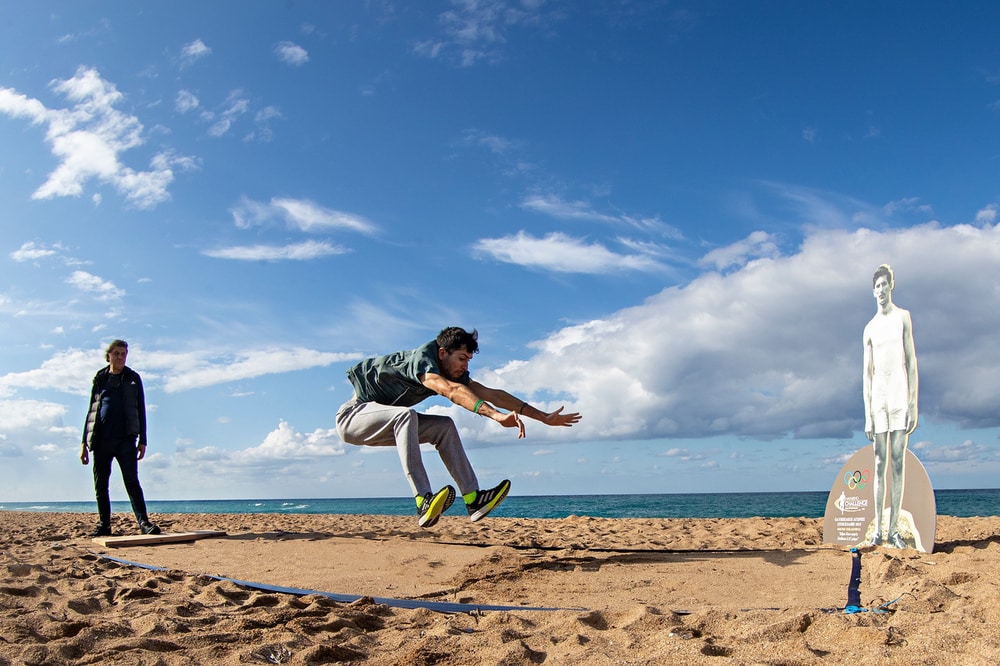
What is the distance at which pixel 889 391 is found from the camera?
6852 mm

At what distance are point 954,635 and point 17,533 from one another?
10.5 metres

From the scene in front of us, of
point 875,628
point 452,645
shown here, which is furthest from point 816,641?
point 452,645

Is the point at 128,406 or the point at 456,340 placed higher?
the point at 456,340

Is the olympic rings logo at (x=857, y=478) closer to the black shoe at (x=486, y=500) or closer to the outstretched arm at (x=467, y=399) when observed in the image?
the black shoe at (x=486, y=500)

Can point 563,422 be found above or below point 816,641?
above

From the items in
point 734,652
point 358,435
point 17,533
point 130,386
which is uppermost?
point 130,386

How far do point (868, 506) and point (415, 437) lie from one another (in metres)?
4.79

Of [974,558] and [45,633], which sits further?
[974,558]

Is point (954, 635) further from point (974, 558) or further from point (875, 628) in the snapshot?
point (974, 558)

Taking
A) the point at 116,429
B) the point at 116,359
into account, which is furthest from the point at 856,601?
the point at 116,359

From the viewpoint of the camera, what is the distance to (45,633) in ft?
9.90

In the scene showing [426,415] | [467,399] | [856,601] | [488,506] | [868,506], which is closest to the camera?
[856,601]

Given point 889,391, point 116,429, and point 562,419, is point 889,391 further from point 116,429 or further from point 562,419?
point 116,429

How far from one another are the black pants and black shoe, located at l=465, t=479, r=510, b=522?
389 cm
